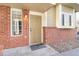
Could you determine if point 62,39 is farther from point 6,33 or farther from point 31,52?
point 6,33

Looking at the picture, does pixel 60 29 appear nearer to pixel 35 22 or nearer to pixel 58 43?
pixel 58 43

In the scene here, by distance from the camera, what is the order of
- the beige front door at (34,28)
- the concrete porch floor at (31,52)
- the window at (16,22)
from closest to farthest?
the concrete porch floor at (31,52) → the window at (16,22) → the beige front door at (34,28)

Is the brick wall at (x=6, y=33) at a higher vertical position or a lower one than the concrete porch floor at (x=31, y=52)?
higher

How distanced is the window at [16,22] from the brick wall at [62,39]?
105 cm

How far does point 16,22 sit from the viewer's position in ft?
17.0

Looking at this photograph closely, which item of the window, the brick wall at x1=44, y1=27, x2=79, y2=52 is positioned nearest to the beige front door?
the window

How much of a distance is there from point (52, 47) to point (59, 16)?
1.36 metres

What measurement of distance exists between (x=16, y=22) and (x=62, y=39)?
1603 millimetres

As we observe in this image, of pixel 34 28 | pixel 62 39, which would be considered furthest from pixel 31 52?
pixel 34 28

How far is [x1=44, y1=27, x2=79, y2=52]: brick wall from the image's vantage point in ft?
15.2

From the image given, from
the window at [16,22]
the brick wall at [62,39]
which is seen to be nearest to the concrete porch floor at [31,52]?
the brick wall at [62,39]

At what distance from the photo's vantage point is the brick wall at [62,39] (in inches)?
182

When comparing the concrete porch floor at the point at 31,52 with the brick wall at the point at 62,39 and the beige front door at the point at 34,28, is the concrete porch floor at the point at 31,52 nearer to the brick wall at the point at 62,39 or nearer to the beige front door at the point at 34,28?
the brick wall at the point at 62,39

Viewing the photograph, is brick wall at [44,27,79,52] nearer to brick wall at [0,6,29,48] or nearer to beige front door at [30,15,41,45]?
beige front door at [30,15,41,45]
